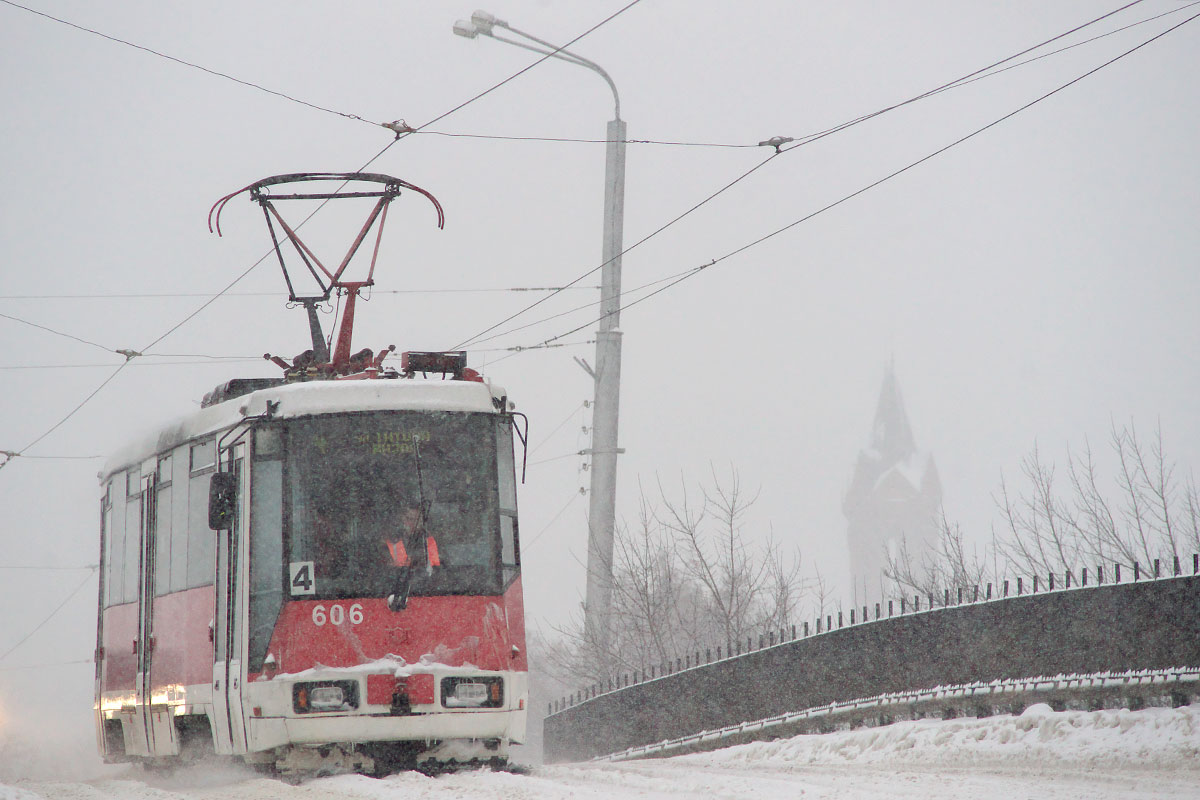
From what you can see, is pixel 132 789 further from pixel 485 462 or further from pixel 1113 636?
pixel 1113 636

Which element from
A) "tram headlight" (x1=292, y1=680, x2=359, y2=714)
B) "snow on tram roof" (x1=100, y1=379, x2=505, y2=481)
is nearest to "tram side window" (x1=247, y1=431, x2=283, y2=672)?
"snow on tram roof" (x1=100, y1=379, x2=505, y2=481)

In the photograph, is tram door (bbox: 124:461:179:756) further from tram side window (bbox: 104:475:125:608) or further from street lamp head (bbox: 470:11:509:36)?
street lamp head (bbox: 470:11:509:36)

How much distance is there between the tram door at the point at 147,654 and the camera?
12.3m

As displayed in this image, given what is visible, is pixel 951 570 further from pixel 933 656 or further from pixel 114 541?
pixel 114 541

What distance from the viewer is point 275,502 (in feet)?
35.0

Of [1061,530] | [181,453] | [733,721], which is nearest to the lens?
[181,453]

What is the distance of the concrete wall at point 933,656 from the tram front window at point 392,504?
13.9 ft

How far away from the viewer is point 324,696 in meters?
10.2

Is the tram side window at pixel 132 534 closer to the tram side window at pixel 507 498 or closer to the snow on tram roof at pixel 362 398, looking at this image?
the snow on tram roof at pixel 362 398

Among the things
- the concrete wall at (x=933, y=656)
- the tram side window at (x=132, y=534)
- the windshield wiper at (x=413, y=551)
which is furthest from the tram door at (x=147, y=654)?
Result: the concrete wall at (x=933, y=656)

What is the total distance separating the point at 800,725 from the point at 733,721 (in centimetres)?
149

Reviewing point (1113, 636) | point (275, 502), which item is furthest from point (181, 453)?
point (1113, 636)

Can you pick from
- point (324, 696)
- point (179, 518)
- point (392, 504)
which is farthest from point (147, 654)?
point (392, 504)

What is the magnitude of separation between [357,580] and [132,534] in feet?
13.5
